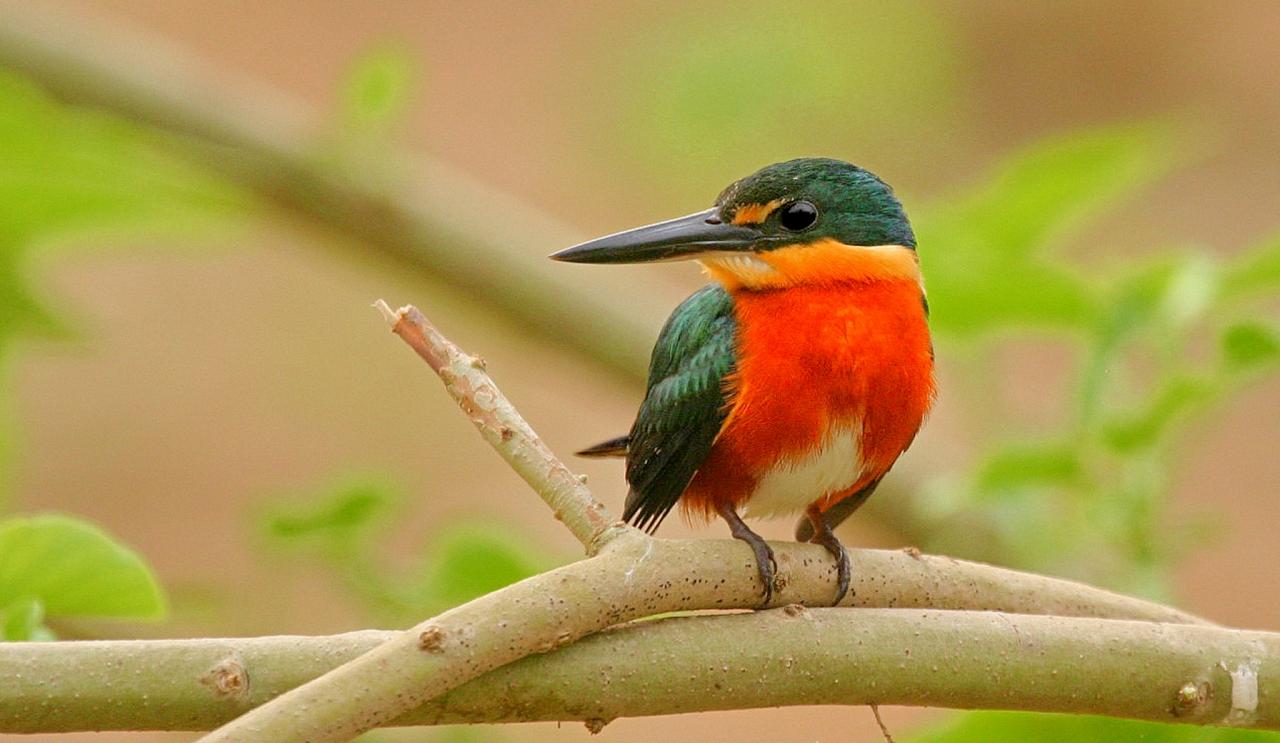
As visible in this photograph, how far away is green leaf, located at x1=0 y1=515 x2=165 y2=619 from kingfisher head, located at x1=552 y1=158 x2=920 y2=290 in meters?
0.62

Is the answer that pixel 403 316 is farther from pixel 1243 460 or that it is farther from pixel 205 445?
pixel 1243 460

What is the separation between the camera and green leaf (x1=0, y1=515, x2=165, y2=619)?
1289 mm

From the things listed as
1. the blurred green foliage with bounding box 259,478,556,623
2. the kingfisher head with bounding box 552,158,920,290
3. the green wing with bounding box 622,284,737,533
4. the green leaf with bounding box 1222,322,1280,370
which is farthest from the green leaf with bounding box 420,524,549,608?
the green leaf with bounding box 1222,322,1280,370

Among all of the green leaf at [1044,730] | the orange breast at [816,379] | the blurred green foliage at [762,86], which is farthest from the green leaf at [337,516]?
the blurred green foliage at [762,86]

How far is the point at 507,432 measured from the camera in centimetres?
128

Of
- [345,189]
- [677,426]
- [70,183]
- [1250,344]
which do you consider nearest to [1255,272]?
[1250,344]

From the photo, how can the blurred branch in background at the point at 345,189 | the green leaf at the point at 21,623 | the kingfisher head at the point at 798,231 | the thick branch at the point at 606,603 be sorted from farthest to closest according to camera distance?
1. the blurred branch in background at the point at 345,189
2. the kingfisher head at the point at 798,231
3. the green leaf at the point at 21,623
4. the thick branch at the point at 606,603

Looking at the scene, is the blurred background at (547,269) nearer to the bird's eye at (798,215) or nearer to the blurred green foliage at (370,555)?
the blurred green foliage at (370,555)

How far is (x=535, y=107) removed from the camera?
7156 mm

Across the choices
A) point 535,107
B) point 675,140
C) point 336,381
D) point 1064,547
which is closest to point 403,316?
point 1064,547

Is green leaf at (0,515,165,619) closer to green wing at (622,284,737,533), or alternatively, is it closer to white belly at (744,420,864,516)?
green wing at (622,284,737,533)

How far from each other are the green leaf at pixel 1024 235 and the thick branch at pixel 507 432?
888 mm

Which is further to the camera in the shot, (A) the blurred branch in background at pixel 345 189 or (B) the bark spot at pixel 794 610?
(A) the blurred branch in background at pixel 345 189

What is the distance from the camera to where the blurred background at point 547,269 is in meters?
2.06
